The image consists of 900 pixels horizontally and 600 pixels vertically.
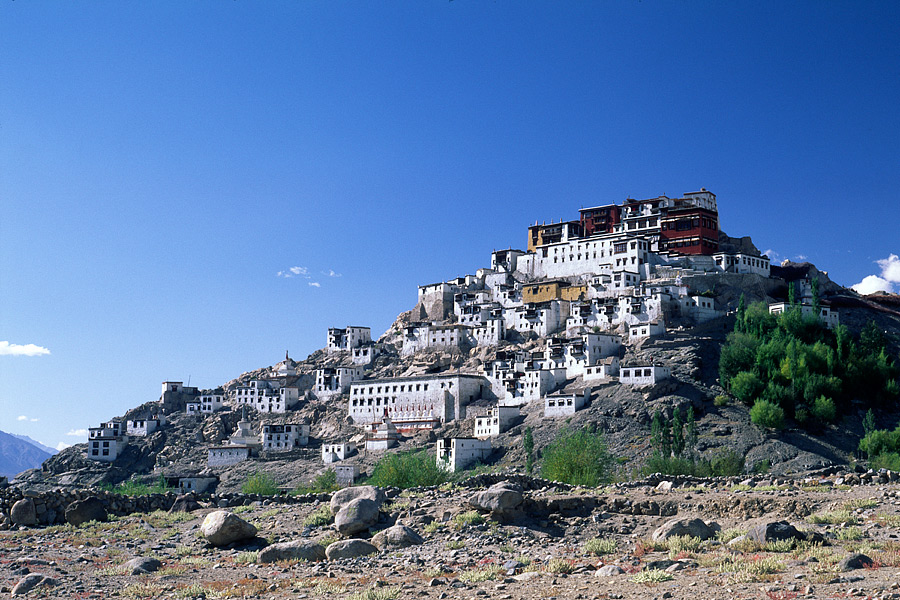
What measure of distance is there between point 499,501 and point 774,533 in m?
6.66

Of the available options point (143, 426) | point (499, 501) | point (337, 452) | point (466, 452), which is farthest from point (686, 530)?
point (143, 426)

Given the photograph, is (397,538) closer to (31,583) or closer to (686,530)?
(686,530)

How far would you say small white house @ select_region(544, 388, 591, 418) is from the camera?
257ft

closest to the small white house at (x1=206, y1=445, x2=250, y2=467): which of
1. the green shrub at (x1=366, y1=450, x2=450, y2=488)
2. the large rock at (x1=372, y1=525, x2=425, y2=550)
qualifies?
the green shrub at (x1=366, y1=450, x2=450, y2=488)

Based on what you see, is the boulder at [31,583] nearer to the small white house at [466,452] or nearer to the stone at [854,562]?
the stone at [854,562]

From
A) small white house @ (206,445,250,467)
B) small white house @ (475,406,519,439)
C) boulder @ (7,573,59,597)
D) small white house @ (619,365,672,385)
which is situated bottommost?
small white house @ (206,445,250,467)

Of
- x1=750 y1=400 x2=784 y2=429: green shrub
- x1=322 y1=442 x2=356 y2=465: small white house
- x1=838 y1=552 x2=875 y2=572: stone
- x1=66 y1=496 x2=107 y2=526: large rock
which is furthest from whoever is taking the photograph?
x1=322 y1=442 x2=356 y2=465: small white house

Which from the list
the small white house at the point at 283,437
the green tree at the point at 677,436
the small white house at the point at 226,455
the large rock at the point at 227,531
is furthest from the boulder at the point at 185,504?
the small white house at the point at 283,437

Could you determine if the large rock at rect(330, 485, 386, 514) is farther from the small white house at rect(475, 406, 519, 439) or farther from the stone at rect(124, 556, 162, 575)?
the small white house at rect(475, 406, 519, 439)

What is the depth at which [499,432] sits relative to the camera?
267 feet

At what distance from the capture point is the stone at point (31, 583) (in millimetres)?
17672

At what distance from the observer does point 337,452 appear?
88.0m

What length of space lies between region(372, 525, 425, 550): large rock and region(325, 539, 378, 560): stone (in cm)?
47

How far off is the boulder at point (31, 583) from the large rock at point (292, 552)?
4213 mm
